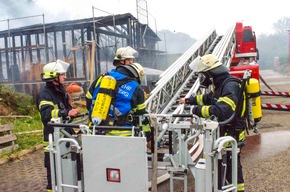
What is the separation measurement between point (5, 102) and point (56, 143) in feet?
27.8

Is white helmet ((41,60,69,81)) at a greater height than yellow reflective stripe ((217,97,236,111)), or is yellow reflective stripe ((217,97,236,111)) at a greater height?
white helmet ((41,60,69,81))

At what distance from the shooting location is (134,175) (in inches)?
102

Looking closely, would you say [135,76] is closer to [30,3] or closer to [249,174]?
[249,174]

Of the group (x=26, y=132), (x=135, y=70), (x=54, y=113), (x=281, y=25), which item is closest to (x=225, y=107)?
(x=135, y=70)

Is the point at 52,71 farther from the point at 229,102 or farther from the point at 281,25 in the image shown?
the point at 281,25

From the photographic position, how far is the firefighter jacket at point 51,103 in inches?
142

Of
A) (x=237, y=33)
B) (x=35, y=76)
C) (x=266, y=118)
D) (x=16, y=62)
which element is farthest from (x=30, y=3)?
(x=266, y=118)

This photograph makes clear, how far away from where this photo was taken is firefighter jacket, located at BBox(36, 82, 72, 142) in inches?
142

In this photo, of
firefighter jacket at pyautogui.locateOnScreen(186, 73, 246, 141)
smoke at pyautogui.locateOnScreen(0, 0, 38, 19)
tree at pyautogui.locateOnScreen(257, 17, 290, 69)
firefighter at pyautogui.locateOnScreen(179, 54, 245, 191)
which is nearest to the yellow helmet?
firefighter at pyautogui.locateOnScreen(179, 54, 245, 191)

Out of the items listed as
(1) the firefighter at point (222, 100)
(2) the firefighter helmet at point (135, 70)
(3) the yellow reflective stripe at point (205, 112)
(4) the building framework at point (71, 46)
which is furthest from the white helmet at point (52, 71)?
(4) the building framework at point (71, 46)

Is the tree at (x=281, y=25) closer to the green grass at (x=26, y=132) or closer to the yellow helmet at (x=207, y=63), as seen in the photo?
the green grass at (x=26, y=132)

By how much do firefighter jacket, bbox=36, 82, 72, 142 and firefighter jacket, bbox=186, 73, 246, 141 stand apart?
160cm

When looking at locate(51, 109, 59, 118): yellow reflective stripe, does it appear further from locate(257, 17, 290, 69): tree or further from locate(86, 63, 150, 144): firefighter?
locate(257, 17, 290, 69): tree

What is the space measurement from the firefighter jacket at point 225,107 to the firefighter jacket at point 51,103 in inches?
62.9
